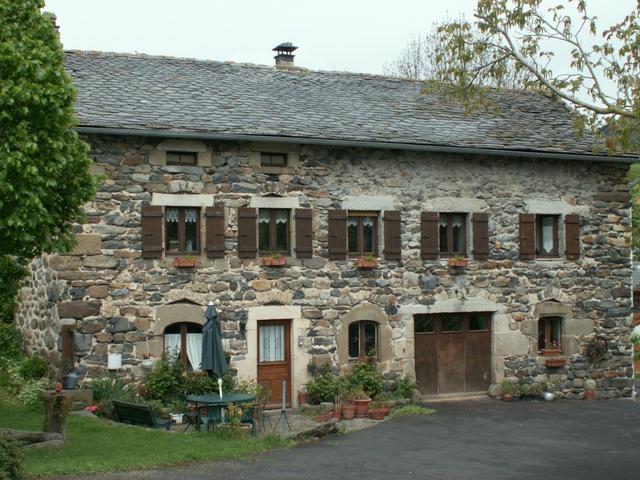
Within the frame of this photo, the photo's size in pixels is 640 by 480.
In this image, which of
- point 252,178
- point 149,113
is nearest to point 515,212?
point 252,178

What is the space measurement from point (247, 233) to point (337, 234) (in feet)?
5.57

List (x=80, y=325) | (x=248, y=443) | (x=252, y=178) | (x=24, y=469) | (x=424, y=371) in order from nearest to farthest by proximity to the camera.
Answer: (x=24, y=469) < (x=248, y=443) < (x=80, y=325) < (x=252, y=178) < (x=424, y=371)

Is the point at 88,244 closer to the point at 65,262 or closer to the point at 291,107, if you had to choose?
the point at 65,262

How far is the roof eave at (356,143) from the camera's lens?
1544 centimetres

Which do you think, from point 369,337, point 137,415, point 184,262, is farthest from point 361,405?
point 137,415

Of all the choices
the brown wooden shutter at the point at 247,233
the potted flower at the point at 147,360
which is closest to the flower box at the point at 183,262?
the brown wooden shutter at the point at 247,233

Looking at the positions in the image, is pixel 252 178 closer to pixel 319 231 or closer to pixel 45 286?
pixel 319 231

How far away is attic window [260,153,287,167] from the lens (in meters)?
16.8

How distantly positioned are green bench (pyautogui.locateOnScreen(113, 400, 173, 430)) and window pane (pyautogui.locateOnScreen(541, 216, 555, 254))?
8745 mm

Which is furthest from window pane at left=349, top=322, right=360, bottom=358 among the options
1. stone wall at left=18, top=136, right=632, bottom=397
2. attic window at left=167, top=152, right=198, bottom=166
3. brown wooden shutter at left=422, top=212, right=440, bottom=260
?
attic window at left=167, top=152, right=198, bottom=166

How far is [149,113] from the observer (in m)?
16.3

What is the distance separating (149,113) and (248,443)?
20.7 feet

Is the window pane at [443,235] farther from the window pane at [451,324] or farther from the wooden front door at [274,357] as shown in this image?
the wooden front door at [274,357]

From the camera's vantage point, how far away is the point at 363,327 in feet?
57.5
